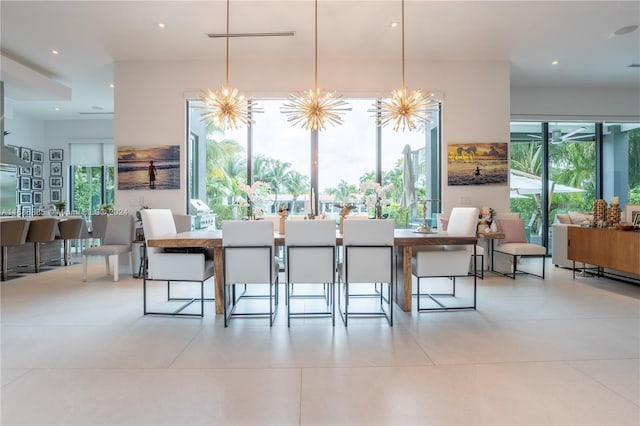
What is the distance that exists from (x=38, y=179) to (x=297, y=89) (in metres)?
7.80

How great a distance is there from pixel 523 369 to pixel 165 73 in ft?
20.3

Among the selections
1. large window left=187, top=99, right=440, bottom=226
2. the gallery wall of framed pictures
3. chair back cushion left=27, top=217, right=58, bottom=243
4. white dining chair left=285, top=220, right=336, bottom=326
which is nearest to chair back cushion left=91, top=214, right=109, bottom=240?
chair back cushion left=27, top=217, right=58, bottom=243

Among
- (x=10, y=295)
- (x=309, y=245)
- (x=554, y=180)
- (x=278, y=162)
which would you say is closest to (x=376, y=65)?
(x=278, y=162)

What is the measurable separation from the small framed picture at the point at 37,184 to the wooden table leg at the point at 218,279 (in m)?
8.46

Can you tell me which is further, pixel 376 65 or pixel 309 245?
pixel 376 65

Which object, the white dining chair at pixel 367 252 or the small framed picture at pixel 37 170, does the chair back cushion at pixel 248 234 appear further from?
the small framed picture at pixel 37 170

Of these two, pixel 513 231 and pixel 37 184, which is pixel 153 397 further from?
pixel 37 184

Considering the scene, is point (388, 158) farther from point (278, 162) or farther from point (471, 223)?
point (471, 223)

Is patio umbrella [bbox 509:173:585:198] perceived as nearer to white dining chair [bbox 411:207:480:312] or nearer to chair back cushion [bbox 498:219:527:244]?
chair back cushion [bbox 498:219:527:244]

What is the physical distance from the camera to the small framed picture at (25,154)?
8.28 metres

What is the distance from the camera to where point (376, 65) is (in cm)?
566

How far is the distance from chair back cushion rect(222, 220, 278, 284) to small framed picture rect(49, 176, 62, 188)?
28.5 ft

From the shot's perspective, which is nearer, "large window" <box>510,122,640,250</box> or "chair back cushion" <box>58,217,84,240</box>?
"chair back cushion" <box>58,217,84,240</box>

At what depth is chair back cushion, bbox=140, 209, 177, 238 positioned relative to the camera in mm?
3174
